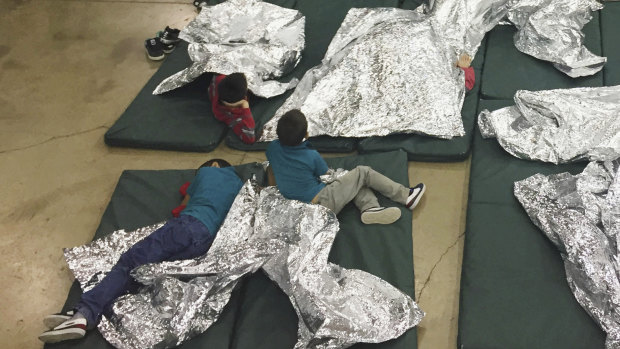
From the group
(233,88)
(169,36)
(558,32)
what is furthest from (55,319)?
(558,32)

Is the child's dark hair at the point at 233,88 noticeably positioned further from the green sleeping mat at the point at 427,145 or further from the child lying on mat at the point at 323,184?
the green sleeping mat at the point at 427,145

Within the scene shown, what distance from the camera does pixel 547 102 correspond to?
8.87 feet

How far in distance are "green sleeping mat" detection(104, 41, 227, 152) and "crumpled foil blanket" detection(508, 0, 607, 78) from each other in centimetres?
183

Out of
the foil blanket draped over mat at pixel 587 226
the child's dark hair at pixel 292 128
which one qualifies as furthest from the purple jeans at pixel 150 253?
the foil blanket draped over mat at pixel 587 226

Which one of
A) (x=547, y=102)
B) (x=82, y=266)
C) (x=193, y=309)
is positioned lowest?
(x=82, y=266)

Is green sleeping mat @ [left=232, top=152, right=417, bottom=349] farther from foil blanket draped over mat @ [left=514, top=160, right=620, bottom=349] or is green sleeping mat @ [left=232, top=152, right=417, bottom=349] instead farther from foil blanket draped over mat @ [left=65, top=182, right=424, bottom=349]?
foil blanket draped over mat @ [left=514, top=160, right=620, bottom=349]

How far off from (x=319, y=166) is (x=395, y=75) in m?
0.87

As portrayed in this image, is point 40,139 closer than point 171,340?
No

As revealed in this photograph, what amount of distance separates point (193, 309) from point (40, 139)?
182 cm

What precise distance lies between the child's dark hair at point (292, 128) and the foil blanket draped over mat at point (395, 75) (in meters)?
0.54

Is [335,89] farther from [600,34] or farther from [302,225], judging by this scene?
[600,34]

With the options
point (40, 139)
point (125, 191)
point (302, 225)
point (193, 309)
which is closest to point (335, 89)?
point (302, 225)

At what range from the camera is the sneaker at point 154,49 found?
3.76m

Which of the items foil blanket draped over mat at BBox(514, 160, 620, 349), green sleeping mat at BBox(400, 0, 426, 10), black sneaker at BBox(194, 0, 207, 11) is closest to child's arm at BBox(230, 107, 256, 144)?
foil blanket draped over mat at BBox(514, 160, 620, 349)
